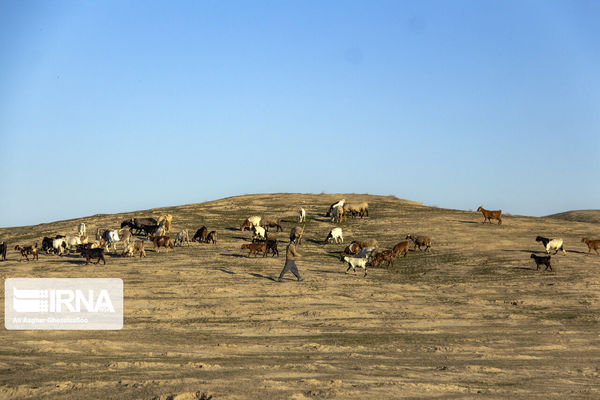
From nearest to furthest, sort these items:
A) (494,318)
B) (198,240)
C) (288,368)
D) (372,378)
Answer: (372,378)
(288,368)
(494,318)
(198,240)

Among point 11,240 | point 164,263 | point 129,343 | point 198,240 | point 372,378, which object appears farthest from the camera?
point 11,240

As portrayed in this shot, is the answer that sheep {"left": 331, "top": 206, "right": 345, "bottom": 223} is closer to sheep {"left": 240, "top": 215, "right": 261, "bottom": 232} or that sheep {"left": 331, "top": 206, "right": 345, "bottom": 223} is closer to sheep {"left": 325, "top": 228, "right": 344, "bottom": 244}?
sheep {"left": 240, "top": 215, "right": 261, "bottom": 232}

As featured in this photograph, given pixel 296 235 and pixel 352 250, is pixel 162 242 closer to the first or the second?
pixel 296 235

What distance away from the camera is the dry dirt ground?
12922 mm

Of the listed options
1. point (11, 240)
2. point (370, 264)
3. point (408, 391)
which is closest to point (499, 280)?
point (370, 264)

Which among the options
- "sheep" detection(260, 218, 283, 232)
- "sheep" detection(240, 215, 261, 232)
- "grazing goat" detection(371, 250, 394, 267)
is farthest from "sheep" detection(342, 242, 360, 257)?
"sheep" detection(240, 215, 261, 232)

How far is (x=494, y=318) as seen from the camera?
843 inches

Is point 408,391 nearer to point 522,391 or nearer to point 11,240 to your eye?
point 522,391

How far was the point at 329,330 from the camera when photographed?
19469 millimetres

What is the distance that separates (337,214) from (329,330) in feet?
91.0

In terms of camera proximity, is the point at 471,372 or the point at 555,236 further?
the point at 555,236

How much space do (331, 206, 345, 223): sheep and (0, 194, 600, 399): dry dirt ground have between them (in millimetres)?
5752

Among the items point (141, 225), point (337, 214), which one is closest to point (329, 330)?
point (141, 225)

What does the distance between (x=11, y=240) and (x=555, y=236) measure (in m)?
37.5
